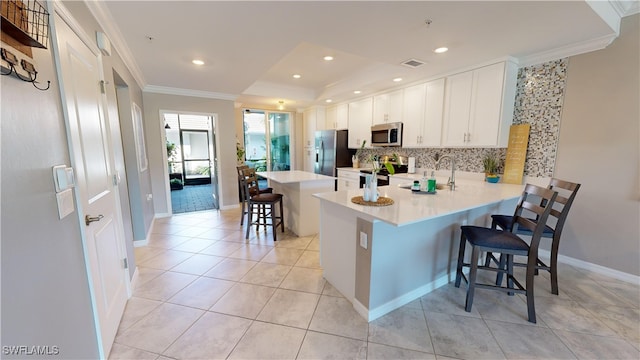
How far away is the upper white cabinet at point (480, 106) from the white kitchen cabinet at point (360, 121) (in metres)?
1.65

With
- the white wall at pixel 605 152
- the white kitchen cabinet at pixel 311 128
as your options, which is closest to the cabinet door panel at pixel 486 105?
the white wall at pixel 605 152

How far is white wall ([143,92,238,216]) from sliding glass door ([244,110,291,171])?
159 centimetres

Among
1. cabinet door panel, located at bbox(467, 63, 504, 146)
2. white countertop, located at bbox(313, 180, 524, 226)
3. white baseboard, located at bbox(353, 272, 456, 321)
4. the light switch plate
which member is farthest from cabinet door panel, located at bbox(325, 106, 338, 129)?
the light switch plate

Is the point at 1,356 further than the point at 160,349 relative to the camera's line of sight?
No

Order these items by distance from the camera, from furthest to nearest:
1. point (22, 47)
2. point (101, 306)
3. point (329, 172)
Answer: point (329, 172)
point (101, 306)
point (22, 47)

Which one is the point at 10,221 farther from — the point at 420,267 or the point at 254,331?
the point at 420,267

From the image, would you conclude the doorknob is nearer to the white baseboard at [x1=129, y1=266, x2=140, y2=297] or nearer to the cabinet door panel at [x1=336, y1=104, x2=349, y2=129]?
the white baseboard at [x1=129, y1=266, x2=140, y2=297]

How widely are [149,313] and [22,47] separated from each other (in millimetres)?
1960

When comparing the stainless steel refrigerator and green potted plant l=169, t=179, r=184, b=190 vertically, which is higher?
the stainless steel refrigerator

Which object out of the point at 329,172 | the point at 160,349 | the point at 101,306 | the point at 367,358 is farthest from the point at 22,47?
the point at 329,172

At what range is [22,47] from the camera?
3.10 feet

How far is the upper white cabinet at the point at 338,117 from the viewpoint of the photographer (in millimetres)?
5594

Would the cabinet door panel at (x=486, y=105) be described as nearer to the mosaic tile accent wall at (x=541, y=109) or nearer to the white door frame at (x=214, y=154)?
the mosaic tile accent wall at (x=541, y=109)

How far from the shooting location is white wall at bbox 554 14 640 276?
2.38 meters
